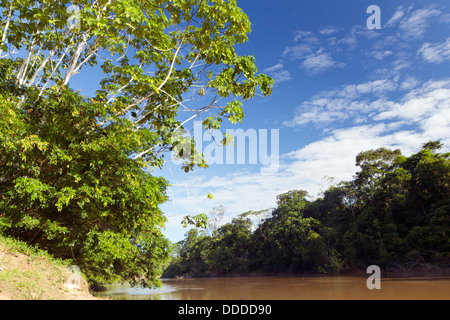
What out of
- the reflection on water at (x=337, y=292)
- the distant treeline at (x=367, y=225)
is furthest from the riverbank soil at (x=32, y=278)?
the distant treeline at (x=367, y=225)

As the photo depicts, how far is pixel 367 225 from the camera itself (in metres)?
25.8

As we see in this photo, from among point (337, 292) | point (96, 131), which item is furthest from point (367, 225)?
point (96, 131)

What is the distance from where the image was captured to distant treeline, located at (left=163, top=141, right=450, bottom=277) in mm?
20656

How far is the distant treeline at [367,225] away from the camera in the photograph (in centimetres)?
2066

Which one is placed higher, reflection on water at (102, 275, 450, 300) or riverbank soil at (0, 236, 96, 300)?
riverbank soil at (0, 236, 96, 300)

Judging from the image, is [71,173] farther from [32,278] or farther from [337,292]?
[337,292]

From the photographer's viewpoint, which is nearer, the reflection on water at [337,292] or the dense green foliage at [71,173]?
the dense green foliage at [71,173]

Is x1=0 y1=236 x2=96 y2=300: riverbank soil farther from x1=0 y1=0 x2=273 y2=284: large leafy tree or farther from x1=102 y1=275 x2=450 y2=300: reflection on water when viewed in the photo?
x1=102 y1=275 x2=450 y2=300: reflection on water

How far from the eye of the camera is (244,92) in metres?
6.01

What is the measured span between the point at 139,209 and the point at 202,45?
438cm

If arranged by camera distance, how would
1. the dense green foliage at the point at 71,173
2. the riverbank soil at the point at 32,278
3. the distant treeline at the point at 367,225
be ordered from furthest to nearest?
1. the distant treeline at the point at 367,225
2. the dense green foliage at the point at 71,173
3. the riverbank soil at the point at 32,278

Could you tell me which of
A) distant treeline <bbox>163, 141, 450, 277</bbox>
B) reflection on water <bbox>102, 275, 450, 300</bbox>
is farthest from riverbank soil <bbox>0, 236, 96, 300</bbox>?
distant treeline <bbox>163, 141, 450, 277</bbox>

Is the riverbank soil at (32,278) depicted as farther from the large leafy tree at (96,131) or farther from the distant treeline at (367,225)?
the distant treeline at (367,225)

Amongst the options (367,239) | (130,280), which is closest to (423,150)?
(367,239)
